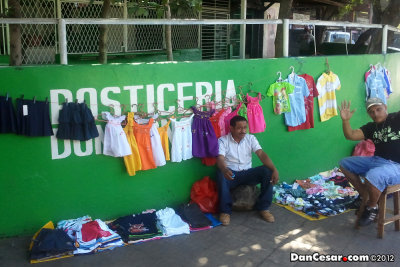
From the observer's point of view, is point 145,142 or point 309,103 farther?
point 309,103

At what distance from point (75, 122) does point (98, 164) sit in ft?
1.91

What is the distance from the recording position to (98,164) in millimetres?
4754

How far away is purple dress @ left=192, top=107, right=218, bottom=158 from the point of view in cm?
523

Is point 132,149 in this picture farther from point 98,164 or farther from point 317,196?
point 317,196

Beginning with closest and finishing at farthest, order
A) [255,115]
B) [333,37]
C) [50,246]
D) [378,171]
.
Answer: [50,246]
[378,171]
[255,115]
[333,37]

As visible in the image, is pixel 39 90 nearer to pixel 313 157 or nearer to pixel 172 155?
pixel 172 155

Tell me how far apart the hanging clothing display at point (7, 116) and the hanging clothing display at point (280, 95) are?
3.26m

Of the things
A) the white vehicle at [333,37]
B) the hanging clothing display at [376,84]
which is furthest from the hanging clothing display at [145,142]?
the white vehicle at [333,37]

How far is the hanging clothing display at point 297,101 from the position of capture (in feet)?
20.0

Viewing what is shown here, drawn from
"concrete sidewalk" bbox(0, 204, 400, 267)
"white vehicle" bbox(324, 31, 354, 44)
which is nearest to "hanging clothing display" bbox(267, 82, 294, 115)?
"concrete sidewalk" bbox(0, 204, 400, 267)

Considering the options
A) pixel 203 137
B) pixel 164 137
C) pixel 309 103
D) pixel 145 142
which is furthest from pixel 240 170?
pixel 309 103

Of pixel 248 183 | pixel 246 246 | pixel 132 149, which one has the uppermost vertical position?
pixel 132 149

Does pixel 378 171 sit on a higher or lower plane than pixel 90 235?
higher

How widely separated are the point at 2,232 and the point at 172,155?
2002 mm
